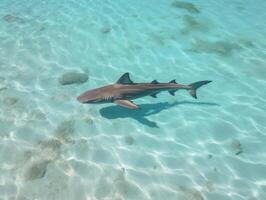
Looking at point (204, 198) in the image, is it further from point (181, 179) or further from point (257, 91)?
point (257, 91)

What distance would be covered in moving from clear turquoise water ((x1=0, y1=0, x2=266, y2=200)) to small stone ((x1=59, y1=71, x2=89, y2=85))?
0.60ft

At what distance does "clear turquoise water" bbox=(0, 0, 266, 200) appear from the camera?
7.35 metres

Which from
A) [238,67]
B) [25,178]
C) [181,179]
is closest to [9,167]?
[25,178]

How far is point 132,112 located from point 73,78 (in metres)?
2.30

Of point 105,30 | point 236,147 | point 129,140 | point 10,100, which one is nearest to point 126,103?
point 129,140

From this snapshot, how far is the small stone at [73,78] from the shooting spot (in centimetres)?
1019

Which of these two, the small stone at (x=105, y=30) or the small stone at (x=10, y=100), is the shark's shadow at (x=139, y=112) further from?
the small stone at (x=105, y=30)

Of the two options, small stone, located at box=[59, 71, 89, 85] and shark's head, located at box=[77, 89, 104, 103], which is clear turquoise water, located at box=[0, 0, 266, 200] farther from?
shark's head, located at box=[77, 89, 104, 103]

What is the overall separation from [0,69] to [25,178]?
Answer: 4.92 metres

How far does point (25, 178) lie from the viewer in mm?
7285

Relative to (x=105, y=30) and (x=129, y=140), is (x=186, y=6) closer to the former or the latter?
(x=105, y=30)

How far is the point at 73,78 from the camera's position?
33.7 feet

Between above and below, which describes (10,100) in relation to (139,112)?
below

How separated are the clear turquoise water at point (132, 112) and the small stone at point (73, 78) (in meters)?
0.18
